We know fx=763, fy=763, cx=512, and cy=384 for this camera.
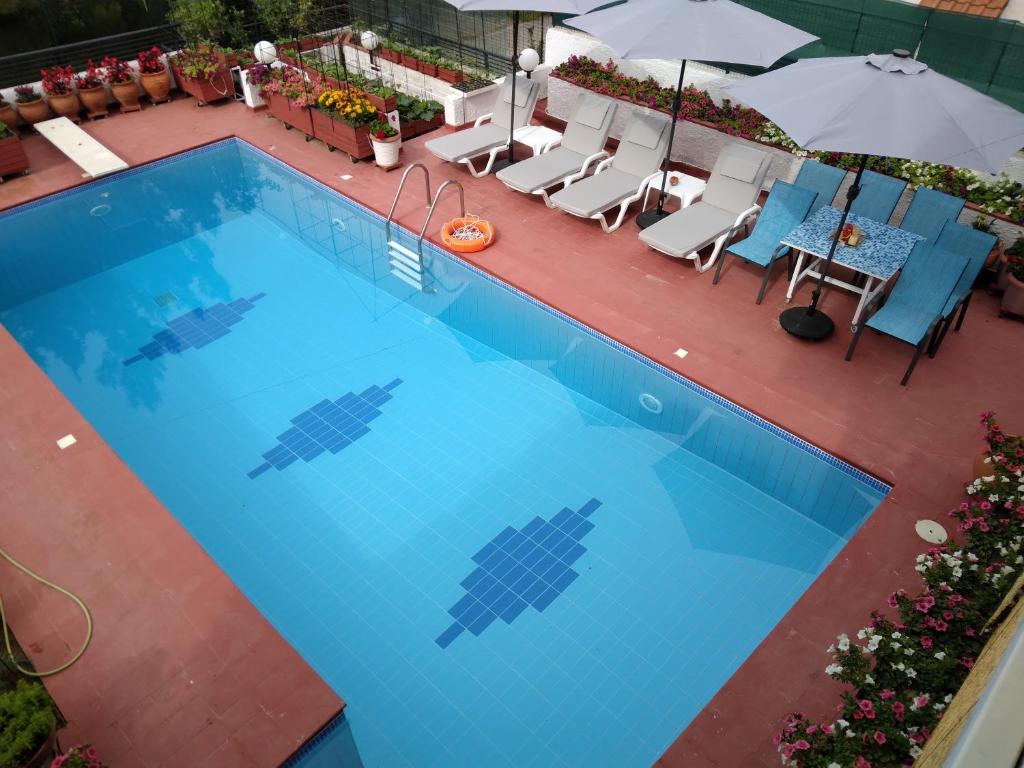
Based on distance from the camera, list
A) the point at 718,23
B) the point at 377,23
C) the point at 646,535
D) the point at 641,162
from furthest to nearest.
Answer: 1. the point at 377,23
2. the point at 641,162
3. the point at 718,23
4. the point at 646,535

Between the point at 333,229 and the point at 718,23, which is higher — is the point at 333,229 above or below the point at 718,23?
below

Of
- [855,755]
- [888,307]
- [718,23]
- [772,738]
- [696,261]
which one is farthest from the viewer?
[696,261]

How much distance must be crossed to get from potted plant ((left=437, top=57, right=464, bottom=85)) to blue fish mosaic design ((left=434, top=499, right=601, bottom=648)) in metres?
8.33

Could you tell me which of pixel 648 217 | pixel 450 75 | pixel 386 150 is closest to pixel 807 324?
pixel 648 217

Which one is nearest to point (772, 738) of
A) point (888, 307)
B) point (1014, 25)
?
point (888, 307)

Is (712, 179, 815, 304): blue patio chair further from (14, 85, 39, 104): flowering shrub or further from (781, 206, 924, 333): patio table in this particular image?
(14, 85, 39, 104): flowering shrub

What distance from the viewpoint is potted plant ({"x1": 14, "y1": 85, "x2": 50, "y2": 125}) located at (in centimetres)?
1173

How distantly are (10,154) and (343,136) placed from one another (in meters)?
4.58

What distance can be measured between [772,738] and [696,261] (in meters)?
5.34

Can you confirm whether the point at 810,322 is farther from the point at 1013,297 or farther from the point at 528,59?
the point at 528,59

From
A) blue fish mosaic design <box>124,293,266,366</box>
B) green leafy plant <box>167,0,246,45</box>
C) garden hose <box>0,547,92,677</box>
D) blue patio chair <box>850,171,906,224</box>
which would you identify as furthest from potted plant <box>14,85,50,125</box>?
blue patio chair <box>850,171,906,224</box>

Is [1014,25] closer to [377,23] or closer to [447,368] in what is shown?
[447,368]

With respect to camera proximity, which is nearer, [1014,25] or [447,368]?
[447,368]

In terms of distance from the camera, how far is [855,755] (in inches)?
143
